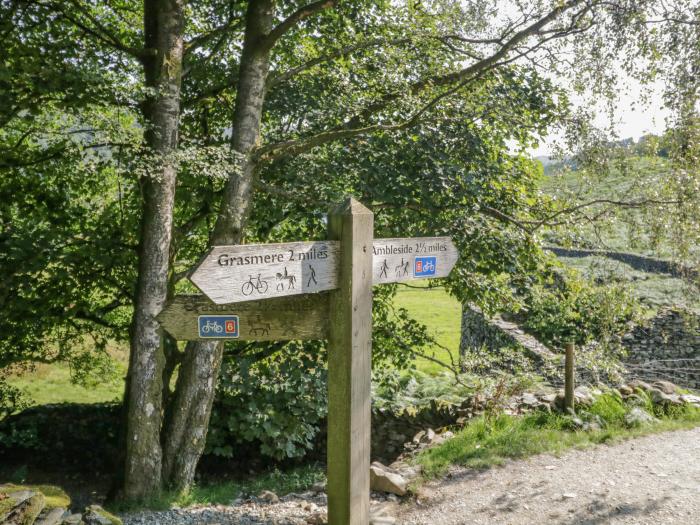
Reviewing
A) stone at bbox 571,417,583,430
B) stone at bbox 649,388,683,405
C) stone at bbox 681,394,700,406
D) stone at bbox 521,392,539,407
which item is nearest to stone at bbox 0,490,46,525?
stone at bbox 571,417,583,430

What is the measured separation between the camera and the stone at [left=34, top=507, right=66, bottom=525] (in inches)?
131

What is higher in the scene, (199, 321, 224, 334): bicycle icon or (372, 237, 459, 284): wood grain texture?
(372, 237, 459, 284): wood grain texture

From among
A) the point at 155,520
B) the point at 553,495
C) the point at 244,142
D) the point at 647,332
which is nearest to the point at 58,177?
the point at 244,142

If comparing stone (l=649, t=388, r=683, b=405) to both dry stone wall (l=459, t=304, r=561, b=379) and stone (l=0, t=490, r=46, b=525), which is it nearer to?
dry stone wall (l=459, t=304, r=561, b=379)

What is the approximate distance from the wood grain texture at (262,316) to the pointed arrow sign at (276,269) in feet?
0.62

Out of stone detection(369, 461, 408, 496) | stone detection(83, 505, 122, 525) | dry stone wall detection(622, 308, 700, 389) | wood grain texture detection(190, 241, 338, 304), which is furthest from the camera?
dry stone wall detection(622, 308, 700, 389)

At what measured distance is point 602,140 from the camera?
258 inches

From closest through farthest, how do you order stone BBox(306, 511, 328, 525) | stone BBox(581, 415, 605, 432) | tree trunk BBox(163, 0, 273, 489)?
stone BBox(306, 511, 328, 525) < tree trunk BBox(163, 0, 273, 489) < stone BBox(581, 415, 605, 432)

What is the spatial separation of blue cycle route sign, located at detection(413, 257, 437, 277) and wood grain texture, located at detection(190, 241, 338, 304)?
88 cm

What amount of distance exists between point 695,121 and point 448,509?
15.0ft

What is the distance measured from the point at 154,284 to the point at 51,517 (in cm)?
287

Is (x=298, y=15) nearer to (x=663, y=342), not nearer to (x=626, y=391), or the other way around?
(x=626, y=391)

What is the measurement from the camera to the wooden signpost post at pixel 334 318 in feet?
10.3

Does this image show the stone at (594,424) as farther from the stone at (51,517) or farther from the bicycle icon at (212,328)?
the stone at (51,517)
